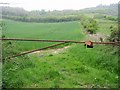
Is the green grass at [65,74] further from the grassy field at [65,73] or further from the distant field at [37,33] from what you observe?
the distant field at [37,33]

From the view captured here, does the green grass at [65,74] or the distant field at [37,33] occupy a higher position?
the distant field at [37,33]

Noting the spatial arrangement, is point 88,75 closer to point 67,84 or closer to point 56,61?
point 67,84

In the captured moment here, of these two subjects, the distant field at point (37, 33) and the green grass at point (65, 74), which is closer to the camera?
the green grass at point (65, 74)

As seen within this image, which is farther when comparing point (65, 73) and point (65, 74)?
point (65, 73)

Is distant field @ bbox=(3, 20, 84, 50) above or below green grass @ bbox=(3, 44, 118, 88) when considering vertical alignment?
above

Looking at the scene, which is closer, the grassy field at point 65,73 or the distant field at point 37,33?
the grassy field at point 65,73

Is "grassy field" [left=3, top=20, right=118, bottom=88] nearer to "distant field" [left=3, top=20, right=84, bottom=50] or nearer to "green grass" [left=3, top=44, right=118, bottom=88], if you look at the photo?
"green grass" [left=3, top=44, right=118, bottom=88]

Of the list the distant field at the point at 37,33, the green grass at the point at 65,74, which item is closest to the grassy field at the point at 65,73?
the green grass at the point at 65,74

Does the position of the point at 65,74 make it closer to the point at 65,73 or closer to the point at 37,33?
the point at 65,73

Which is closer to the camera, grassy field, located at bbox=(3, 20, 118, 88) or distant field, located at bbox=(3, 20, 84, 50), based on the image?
grassy field, located at bbox=(3, 20, 118, 88)

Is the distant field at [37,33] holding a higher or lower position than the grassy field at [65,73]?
higher

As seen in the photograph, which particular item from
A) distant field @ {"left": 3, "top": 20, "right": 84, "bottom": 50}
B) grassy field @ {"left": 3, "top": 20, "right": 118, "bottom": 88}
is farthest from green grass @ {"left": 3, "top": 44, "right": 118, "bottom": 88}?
distant field @ {"left": 3, "top": 20, "right": 84, "bottom": 50}

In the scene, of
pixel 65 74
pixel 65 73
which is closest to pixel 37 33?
pixel 65 73

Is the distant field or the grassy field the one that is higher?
the distant field
